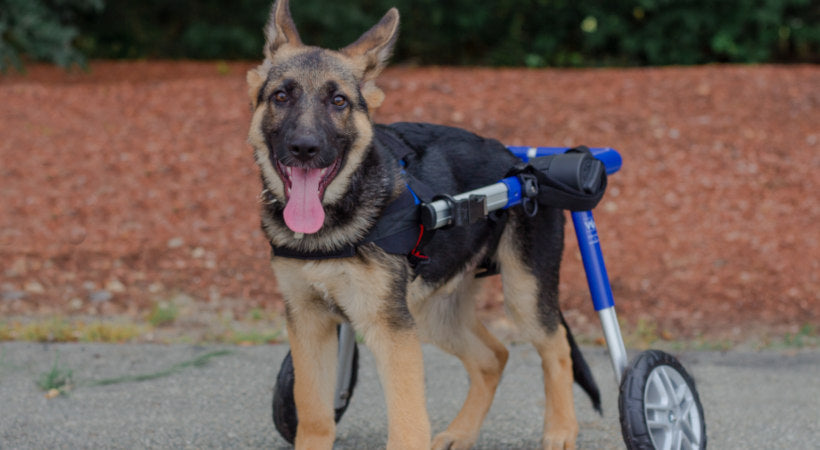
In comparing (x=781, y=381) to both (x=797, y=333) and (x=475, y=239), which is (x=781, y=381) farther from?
(x=475, y=239)

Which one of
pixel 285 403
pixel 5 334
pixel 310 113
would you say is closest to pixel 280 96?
pixel 310 113

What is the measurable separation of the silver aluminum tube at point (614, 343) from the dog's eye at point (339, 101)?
1459 mm

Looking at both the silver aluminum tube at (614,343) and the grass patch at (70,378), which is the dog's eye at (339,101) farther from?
the grass patch at (70,378)

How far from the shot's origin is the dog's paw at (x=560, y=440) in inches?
176

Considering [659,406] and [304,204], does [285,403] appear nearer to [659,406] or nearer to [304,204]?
[304,204]

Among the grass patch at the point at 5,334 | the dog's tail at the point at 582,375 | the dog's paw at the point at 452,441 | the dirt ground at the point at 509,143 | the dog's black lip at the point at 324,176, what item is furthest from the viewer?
the dirt ground at the point at 509,143

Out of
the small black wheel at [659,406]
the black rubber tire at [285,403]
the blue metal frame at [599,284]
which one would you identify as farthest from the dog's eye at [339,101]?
the small black wheel at [659,406]

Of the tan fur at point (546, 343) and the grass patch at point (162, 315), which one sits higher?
the tan fur at point (546, 343)

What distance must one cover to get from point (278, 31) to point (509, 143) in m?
6.57

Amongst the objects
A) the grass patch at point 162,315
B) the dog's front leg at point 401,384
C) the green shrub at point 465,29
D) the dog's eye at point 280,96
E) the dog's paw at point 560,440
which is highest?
the green shrub at point 465,29

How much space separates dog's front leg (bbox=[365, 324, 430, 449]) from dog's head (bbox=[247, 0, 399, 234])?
54cm

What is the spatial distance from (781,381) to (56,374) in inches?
170

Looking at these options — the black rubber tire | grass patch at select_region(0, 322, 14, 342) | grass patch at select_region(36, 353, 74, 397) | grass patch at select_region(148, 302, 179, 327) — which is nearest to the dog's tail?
the black rubber tire

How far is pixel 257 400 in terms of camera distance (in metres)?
5.45
